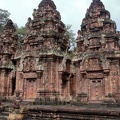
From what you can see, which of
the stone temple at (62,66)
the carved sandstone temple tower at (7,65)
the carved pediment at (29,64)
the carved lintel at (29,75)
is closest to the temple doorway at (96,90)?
the stone temple at (62,66)

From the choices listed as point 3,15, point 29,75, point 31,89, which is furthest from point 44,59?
point 3,15

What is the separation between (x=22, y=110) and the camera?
874 centimetres

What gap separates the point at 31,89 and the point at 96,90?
494 cm

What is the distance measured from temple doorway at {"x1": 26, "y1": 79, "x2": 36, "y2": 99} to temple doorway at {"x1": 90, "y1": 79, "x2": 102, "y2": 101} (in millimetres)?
4348

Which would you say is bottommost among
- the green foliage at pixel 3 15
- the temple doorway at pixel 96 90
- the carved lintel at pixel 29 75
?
the temple doorway at pixel 96 90

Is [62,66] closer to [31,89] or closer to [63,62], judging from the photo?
Answer: [63,62]

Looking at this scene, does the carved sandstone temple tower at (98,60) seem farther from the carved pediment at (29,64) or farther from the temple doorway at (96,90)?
the carved pediment at (29,64)

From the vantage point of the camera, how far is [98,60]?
12.6 metres

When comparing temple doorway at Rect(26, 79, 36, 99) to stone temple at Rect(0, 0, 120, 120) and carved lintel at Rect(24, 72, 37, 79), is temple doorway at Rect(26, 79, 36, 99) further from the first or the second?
carved lintel at Rect(24, 72, 37, 79)

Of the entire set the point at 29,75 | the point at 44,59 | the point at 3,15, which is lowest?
the point at 29,75

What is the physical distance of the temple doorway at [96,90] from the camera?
493 inches

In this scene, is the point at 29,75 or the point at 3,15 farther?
the point at 3,15

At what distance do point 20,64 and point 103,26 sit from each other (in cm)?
695

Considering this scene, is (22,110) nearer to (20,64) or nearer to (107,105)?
(107,105)
